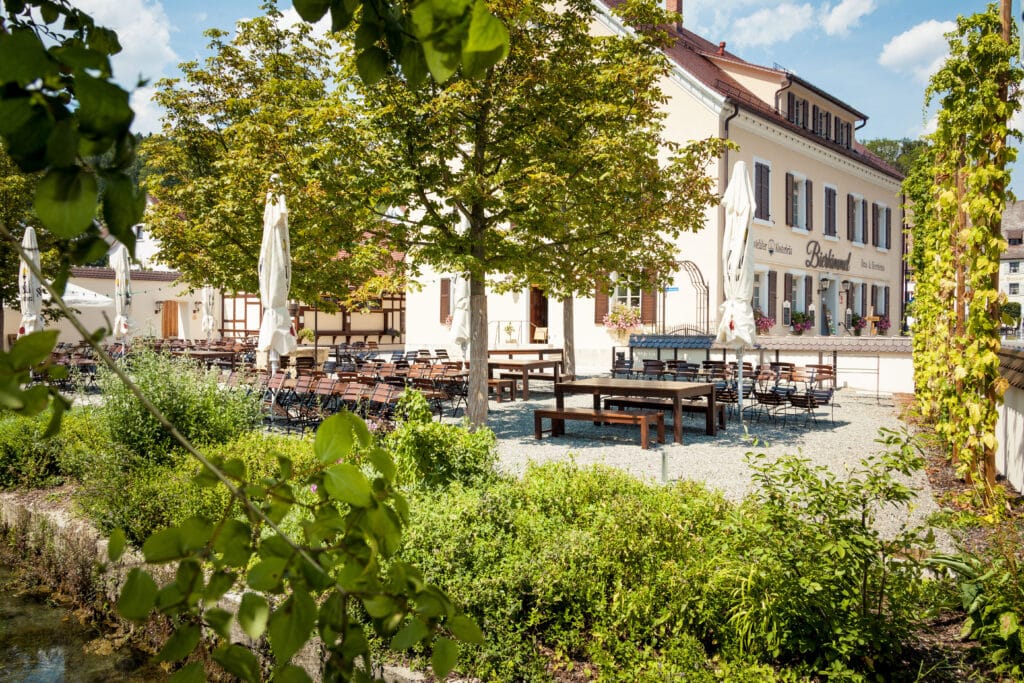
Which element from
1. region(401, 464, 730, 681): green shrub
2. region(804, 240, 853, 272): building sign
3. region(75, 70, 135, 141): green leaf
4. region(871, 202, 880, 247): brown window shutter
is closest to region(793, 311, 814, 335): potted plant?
region(804, 240, 853, 272): building sign

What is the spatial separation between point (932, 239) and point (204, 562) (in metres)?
11.3

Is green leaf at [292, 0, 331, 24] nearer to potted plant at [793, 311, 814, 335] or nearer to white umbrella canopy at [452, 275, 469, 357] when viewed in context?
white umbrella canopy at [452, 275, 469, 357]

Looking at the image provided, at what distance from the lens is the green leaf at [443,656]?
842mm

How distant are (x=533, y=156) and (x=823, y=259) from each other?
2035 centimetres

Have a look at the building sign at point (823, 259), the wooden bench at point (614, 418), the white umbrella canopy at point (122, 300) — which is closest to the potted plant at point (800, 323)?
the building sign at point (823, 259)

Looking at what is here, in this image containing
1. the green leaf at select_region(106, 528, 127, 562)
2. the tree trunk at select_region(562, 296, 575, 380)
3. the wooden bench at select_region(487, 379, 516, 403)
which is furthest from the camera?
the tree trunk at select_region(562, 296, 575, 380)

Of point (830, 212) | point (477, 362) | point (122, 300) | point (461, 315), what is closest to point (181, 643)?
point (477, 362)

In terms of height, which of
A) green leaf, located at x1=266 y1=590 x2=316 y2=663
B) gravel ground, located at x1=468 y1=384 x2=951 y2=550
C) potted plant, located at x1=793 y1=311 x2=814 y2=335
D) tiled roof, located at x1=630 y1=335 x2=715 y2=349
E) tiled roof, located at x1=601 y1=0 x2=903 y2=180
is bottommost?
gravel ground, located at x1=468 y1=384 x2=951 y2=550

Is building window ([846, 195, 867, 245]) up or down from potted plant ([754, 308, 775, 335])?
up

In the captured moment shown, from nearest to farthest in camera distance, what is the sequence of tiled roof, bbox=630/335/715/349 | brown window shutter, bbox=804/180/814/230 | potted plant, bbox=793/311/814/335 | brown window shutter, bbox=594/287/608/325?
tiled roof, bbox=630/335/715/349
brown window shutter, bbox=594/287/608/325
potted plant, bbox=793/311/814/335
brown window shutter, bbox=804/180/814/230

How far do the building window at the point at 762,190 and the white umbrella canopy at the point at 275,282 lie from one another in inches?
656

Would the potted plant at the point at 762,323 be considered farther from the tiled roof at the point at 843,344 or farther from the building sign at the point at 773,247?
the tiled roof at the point at 843,344

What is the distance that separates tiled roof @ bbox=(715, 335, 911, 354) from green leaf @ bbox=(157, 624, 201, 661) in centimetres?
A: 1783

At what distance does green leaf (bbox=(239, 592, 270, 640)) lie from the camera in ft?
2.35
